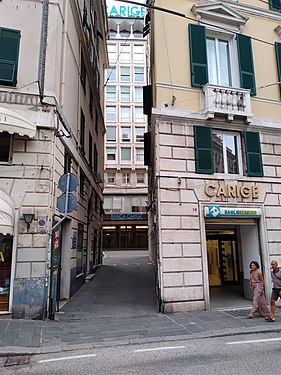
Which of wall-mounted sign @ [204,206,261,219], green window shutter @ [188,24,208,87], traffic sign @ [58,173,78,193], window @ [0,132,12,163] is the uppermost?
green window shutter @ [188,24,208,87]

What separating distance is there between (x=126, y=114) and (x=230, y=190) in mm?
35090

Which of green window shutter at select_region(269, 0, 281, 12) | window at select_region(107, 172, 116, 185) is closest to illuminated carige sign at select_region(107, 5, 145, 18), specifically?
window at select_region(107, 172, 116, 185)

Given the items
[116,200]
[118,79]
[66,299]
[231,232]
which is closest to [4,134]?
[66,299]

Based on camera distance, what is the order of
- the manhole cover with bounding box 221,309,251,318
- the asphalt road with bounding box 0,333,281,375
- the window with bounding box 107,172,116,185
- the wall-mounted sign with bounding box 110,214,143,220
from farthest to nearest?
1. the window with bounding box 107,172,116,185
2. the wall-mounted sign with bounding box 110,214,143,220
3. the manhole cover with bounding box 221,309,251,318
4. the asphalt road with bounding box 0,333,281,375

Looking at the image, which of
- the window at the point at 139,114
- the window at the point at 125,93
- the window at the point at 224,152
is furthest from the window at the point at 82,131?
the window at the point at 125,93

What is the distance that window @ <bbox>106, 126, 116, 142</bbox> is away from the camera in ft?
142

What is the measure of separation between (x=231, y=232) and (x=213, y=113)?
6.02 meters

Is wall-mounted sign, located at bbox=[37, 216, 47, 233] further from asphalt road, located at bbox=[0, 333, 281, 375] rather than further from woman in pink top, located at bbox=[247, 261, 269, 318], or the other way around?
woman in pink top, located at bbox=[247, 261, 269, 318]

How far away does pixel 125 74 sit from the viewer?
4506 centimetres

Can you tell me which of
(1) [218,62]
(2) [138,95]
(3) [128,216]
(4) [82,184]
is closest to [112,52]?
(2) [138,95]

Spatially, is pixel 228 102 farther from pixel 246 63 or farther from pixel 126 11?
pixel 126 11

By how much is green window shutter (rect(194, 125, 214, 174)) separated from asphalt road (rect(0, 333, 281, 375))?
18.8 ft

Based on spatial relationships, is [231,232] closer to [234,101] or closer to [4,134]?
[234,101]

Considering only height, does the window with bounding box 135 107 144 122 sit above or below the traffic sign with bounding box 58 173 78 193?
above
